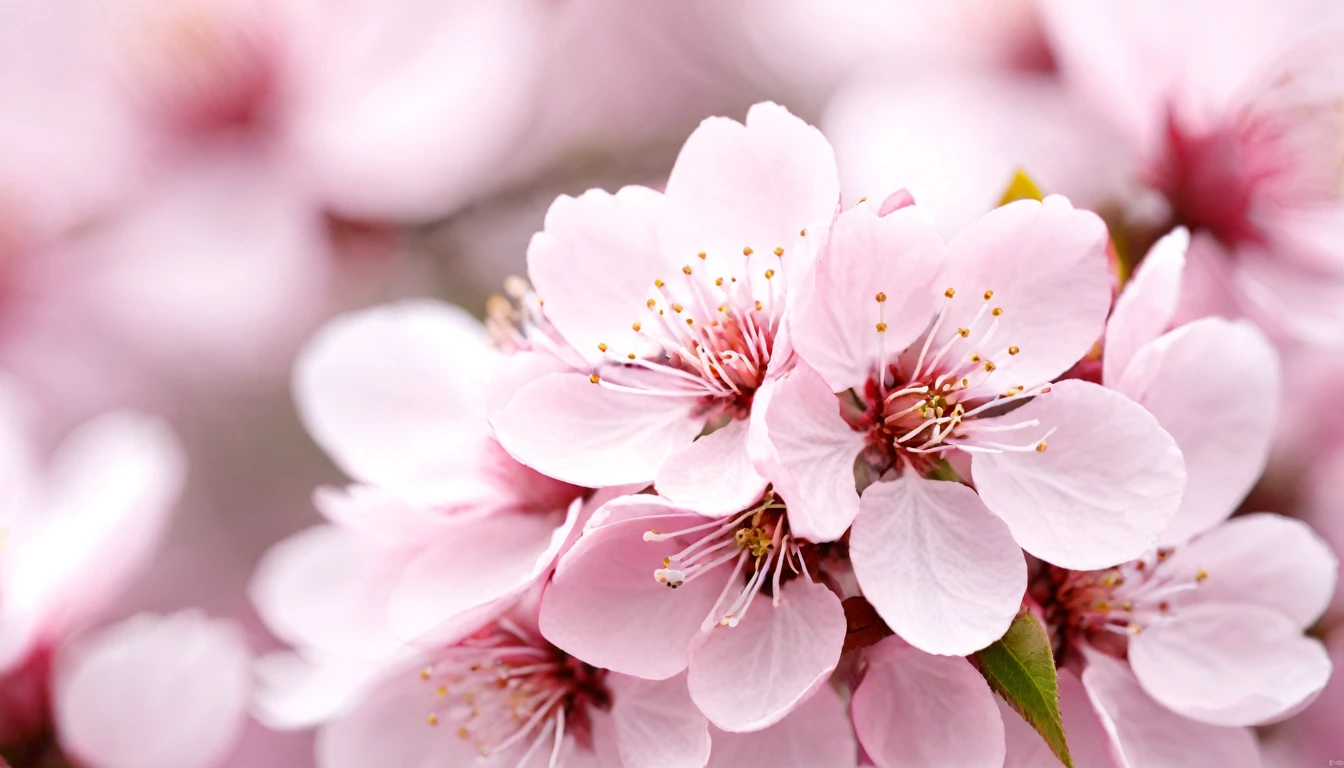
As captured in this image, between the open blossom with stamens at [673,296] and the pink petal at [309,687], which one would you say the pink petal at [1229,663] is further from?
the pink petal at [309,687]

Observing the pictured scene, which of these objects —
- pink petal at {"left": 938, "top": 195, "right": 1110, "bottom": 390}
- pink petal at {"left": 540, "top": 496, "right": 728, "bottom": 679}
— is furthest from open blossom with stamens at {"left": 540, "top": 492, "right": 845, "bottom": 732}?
pink petal at {"left": 938, "top": 195, "right": 1110, "bottom": 390}

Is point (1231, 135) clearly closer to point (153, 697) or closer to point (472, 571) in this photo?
point (472, 571)

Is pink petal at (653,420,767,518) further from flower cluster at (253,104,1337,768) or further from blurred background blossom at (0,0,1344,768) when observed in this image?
blurred background blossom at (0,0,1344,768)

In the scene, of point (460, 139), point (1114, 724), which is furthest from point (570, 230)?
point (460, 139)

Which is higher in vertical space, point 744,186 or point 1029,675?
point 744,186

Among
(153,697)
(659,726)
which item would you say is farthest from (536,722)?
(153,697)

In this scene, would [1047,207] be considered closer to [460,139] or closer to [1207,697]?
[1207,697]
